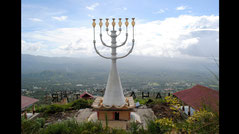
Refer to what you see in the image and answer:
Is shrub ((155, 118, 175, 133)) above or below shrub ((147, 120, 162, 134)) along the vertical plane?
above

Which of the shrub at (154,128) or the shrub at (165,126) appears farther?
the shrub at (154,128)

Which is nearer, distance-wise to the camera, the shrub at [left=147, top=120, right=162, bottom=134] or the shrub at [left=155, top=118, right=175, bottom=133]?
the shrub at [left=155, top=118, right=175, bottom=133]

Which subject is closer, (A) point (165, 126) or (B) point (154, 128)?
(A) point (165, 126)

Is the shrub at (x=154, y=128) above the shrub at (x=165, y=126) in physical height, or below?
below

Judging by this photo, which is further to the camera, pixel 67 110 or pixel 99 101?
pixel 67 110

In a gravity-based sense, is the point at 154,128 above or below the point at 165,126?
below
